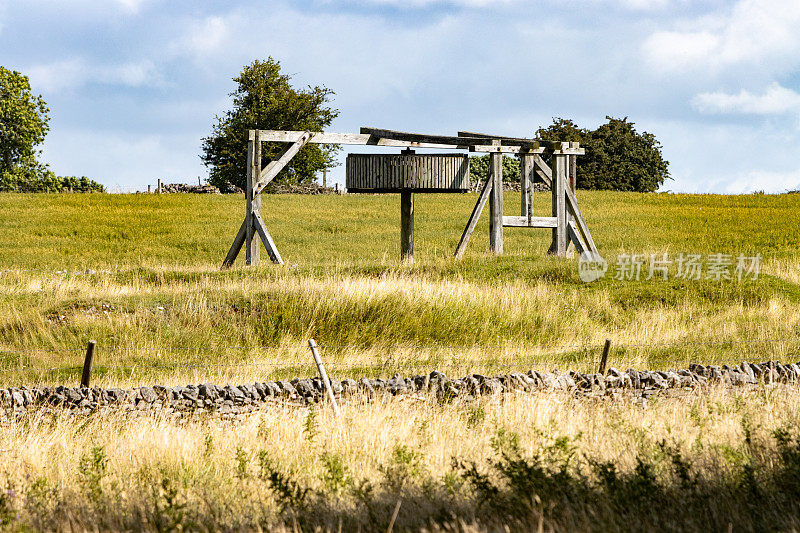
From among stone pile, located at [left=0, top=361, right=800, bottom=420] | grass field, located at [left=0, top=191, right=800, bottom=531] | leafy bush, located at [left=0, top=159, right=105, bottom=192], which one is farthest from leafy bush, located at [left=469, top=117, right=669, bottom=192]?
stone pile, located at [left=0, top=361, right=800, bottom=420]

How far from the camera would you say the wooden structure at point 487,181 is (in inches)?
762

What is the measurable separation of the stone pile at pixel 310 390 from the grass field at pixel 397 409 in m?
0.27

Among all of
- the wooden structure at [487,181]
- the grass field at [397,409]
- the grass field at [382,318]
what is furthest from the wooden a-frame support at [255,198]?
the grass field at [397,409]

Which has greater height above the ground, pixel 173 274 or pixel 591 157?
pixel 591 157

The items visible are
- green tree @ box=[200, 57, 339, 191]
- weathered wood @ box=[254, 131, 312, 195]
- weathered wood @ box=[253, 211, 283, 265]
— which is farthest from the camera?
green tree @ box=[200, 57, 339, 191]

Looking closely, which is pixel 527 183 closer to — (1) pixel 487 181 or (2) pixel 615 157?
(1) pixel 487 181

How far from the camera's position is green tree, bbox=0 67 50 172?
200 ft

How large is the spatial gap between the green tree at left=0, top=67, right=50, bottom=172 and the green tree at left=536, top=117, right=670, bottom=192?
3782 cm

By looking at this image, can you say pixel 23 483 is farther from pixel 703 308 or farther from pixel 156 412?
pixel 703 308

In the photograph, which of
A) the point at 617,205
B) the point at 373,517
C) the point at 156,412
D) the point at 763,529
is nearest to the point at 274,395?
the point at 156,412

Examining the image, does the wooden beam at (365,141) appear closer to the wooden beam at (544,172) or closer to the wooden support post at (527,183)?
the wooden support post at (527,183)

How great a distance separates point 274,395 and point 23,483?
12.7ft

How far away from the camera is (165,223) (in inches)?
1470

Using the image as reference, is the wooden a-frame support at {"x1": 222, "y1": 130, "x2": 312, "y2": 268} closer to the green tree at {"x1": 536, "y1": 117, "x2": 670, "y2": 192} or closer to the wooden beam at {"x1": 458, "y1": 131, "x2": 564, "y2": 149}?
the wooden beam at {"x1": 458, "y1": 131, "x2": 564, "y2": 149}
